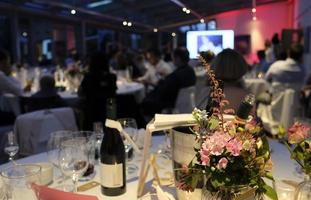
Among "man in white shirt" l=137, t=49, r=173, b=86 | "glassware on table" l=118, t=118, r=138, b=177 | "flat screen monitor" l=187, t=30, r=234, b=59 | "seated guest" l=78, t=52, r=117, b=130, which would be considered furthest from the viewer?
"man in white shirt" l=137, t=49, r=173, b=86

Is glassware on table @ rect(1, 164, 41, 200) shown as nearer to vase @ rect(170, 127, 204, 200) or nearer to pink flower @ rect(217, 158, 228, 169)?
vase @ rect(170, 127, 204, 200)

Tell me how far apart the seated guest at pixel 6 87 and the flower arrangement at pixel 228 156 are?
3799mm

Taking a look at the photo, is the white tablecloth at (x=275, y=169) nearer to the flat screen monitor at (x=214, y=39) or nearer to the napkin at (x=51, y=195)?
the napkin at (x=51, y=195)

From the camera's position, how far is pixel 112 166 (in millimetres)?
1268

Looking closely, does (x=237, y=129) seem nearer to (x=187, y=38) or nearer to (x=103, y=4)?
(x=187, y=38)

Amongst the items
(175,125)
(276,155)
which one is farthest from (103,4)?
(175,125)

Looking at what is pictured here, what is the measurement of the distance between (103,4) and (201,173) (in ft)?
11.0

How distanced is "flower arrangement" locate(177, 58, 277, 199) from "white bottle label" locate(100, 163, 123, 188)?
37cm

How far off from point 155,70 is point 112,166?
21.0 feet

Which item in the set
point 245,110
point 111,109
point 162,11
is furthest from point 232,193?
point 162,11

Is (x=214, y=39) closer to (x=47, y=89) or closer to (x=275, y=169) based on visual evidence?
(x=275, y=169)

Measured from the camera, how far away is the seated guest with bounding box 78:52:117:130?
4.42 m

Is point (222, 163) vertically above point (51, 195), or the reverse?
point (222, 163)

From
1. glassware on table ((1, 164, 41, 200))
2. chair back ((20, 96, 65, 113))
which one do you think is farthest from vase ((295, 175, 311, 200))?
chair back ((20, 96, 65, 113))
